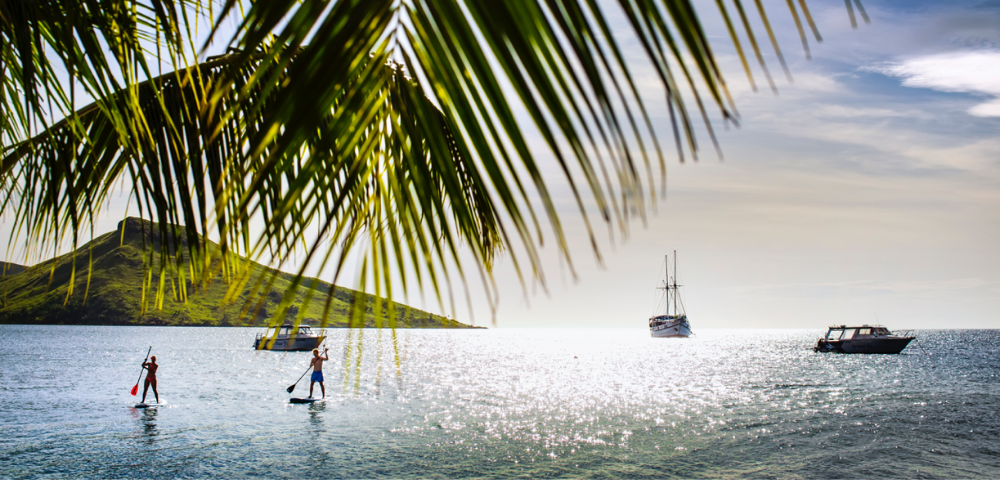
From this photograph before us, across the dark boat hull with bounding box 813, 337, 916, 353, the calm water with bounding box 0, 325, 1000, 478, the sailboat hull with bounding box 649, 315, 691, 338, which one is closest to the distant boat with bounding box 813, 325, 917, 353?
the dark boat hull with bounding box 813, 337, 916, 353

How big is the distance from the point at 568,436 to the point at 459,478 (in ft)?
35.0

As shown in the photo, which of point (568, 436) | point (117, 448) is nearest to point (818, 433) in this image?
point (568, 436)

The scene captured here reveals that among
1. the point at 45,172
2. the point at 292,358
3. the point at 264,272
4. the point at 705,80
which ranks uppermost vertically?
the point at 45,172

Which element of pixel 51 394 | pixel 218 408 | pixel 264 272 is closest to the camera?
pixel 264 272

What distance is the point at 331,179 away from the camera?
0.66 metres

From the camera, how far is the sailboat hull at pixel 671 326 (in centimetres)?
15550

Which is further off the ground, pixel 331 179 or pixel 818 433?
pixel 331 179

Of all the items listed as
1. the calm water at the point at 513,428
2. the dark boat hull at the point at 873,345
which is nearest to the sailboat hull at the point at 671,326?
the dark boat hull at the point at 873,345

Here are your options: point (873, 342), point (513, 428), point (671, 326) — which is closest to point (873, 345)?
point (873, 342)

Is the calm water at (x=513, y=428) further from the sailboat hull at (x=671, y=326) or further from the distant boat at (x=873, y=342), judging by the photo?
the sailboat hull at (x=671, y=326)

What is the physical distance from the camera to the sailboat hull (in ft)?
510

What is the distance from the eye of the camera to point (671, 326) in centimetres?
15750

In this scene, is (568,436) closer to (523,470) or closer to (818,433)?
(523,470)

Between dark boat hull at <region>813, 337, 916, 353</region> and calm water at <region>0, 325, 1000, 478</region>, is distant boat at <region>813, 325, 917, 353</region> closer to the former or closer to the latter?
dark boat hull at <region>813, 337, 916, 353</region>
